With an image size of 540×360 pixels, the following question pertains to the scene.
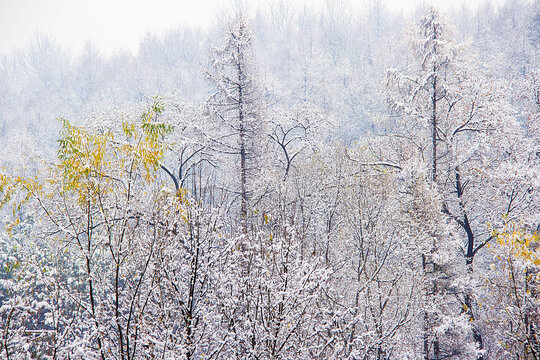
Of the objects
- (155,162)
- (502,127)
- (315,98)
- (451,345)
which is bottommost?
(451,345)

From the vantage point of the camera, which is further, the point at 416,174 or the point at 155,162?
the point at 416,174

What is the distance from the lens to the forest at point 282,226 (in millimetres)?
4910

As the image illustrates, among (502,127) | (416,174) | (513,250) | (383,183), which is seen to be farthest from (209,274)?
(502,127)

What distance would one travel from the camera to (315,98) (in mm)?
48094

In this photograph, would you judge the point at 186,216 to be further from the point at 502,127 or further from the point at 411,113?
the point at 502,127

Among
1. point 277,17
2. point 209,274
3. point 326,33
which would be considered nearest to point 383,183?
point 209,274

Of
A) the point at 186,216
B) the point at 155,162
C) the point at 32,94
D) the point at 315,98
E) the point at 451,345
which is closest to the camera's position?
the point at 155,162

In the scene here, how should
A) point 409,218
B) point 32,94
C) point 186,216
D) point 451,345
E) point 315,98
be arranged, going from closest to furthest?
point 186,216, point 409,218, point 451,345, point 315,98, point 32,94

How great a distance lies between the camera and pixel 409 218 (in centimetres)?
1205

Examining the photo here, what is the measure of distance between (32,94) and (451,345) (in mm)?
83563

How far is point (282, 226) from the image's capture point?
20.9ft

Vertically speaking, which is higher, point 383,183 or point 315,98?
point 315,98

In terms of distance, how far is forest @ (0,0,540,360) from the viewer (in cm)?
491

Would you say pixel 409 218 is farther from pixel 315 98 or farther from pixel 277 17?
pixel 277 17
